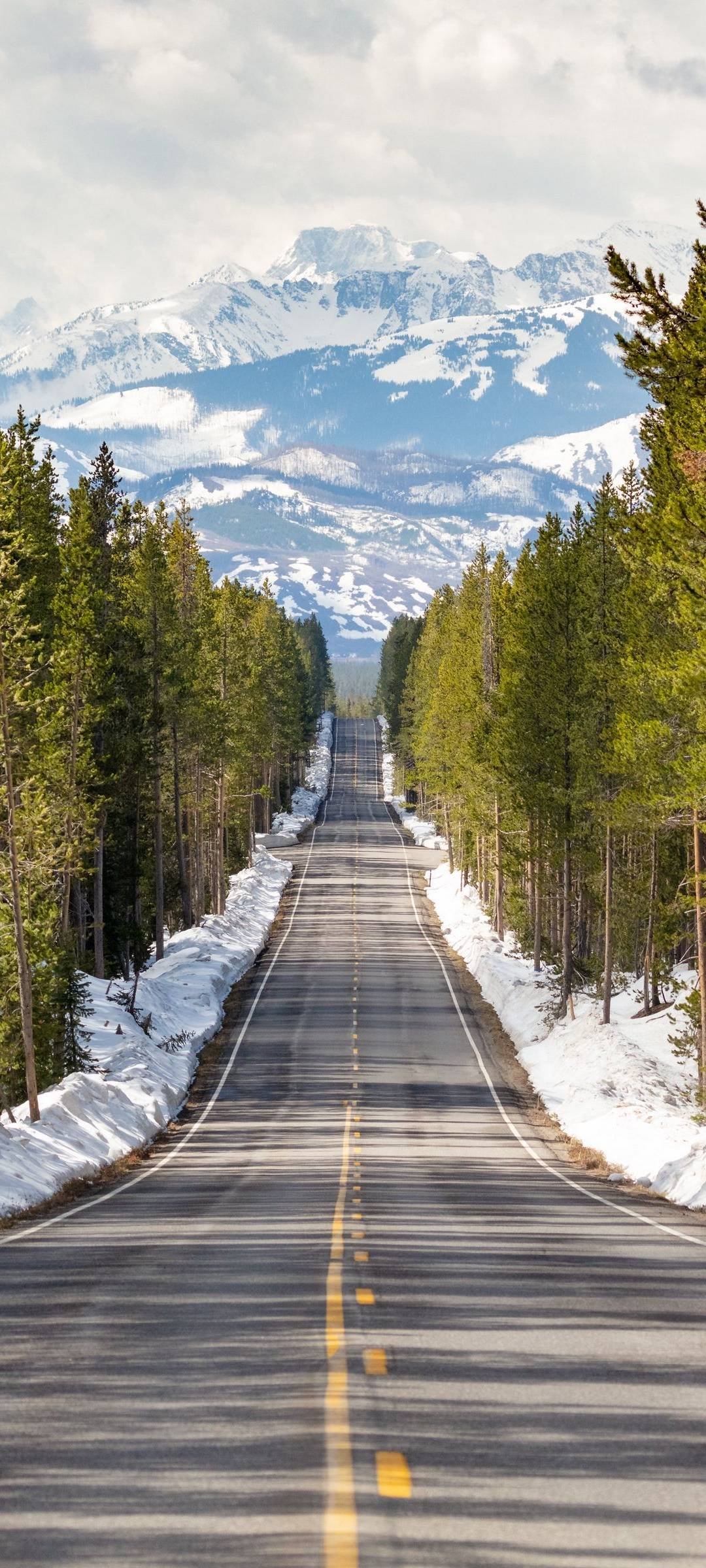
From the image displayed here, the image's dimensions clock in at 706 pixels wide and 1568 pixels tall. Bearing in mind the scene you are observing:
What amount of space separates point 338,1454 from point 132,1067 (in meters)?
24.9

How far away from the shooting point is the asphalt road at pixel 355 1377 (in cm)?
598

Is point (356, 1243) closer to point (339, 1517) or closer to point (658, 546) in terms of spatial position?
point (339, 1517)

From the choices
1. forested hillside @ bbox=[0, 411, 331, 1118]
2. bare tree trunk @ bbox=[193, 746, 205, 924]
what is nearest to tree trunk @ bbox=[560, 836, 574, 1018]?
forested hillside @ bbox=[0, 411, 331, 1118]

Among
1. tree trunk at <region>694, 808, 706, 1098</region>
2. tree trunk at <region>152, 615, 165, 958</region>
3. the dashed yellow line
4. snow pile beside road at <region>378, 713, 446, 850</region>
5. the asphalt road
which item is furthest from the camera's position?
snow pile beside road at <region>378, 713, 446, 850</region>

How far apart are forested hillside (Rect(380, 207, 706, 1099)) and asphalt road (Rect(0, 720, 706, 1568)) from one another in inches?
299

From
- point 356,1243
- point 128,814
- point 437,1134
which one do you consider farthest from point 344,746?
point 356,1243

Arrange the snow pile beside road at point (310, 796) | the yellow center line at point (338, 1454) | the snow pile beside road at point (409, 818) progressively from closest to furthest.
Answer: the yellow center line at point (338, 1454) < the snow pile beside road at point (409, 818) < the snow pile beside road at point (310, 796)

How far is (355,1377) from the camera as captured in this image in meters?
8.20

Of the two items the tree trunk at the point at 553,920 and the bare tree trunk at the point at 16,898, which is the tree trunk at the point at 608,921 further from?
the bare tree trunk at the point at 16,898

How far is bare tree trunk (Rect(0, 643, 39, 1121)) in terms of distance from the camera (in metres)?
23.3

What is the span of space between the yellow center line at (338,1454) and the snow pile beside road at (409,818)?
8016cm

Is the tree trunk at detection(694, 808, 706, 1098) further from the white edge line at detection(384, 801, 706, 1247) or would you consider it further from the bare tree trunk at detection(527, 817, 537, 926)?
the bare tree trunk at detection(527, 817, 537, 926)

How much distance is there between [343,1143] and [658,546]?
1198 centimetres

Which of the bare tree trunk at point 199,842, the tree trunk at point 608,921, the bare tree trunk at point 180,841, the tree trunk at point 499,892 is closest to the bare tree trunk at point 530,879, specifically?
the tree trunk at point 499,892
